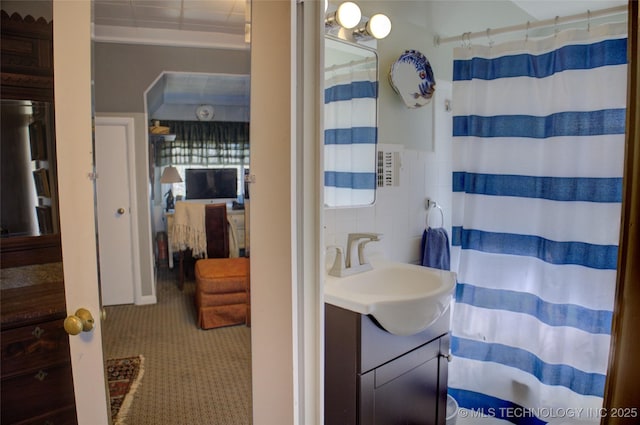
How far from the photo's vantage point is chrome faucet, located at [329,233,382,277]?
1.67 metres

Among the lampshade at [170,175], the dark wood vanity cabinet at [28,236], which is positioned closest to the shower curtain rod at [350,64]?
the lampshade at [170,175]

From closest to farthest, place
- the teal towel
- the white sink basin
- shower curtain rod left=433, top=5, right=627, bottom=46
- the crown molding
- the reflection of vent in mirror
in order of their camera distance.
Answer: the crown molding → the white sink basin → shower curtain rod left=433, top=5, right=627, bottom=46 → the reflection of vent in mirror → the teal towel

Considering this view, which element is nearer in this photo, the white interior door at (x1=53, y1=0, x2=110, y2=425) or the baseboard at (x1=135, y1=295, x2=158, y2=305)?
the white interior door at (x1=53, y1=0, x2=110, y2=425)

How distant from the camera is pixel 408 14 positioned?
208 centimetres

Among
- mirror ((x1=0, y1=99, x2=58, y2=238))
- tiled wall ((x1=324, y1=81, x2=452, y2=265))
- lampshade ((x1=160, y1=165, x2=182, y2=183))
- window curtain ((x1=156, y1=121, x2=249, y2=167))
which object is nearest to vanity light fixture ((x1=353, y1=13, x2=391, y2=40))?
tiled wall ((x1=324, y1=81, x2=452, y2=265))

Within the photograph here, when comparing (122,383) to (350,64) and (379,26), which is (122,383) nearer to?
(350,64)

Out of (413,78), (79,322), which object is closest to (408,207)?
(413,78)

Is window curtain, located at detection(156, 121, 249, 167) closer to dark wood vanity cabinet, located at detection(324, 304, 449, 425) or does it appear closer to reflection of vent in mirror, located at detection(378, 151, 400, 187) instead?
dark wood vanity cabinet, located at detection(324, 304, 449, 425)

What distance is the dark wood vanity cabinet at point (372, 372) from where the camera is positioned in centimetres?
137

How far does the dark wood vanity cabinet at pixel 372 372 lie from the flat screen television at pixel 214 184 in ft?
2.03

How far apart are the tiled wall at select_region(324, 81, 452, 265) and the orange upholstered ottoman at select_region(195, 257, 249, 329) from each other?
70 centimetres

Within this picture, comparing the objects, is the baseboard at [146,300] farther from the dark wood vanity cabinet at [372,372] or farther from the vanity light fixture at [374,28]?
the vanity light fixture at [374,28]

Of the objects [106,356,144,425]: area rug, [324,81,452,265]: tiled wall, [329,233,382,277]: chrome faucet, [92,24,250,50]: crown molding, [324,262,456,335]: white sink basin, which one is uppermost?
[92,24,250,50]: crown molding

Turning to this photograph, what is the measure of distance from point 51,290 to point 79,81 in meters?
0.52
